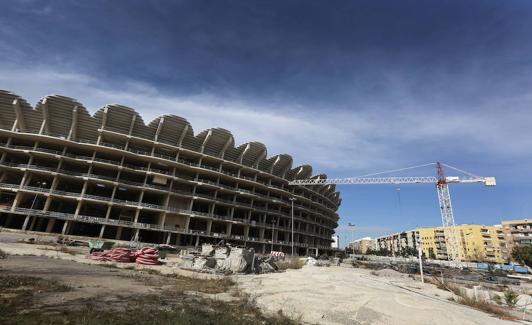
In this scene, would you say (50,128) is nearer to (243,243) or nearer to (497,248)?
(243,243)

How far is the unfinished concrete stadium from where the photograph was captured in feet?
139

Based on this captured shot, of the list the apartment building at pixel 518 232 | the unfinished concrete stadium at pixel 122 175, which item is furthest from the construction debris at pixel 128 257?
the apartment building at pixel 518 232

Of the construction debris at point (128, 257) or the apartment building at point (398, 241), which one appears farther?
the apartment building at point (398, 241)

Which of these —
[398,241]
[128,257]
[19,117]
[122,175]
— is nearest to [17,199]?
[19,117]

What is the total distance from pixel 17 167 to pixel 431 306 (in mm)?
54264

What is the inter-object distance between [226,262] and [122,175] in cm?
3523

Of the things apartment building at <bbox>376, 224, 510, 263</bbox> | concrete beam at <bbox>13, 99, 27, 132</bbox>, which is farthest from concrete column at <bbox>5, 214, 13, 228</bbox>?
apartment building at <bbox>376, 224, 510, 263</bbox>

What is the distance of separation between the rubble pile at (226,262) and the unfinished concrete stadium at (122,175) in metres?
24.4

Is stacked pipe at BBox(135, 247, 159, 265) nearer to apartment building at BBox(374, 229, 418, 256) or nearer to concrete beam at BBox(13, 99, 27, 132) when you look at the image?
concrete beam at BBox(13, 99, 27, 132)

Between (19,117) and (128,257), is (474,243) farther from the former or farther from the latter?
(19,117)

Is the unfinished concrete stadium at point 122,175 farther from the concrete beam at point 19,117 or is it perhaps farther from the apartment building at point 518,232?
the apartment building at point 518,232

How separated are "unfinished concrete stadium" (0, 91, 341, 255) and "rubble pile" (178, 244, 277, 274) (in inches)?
959

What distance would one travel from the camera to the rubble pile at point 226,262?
22.5 meters

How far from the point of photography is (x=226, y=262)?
76.6 feet
